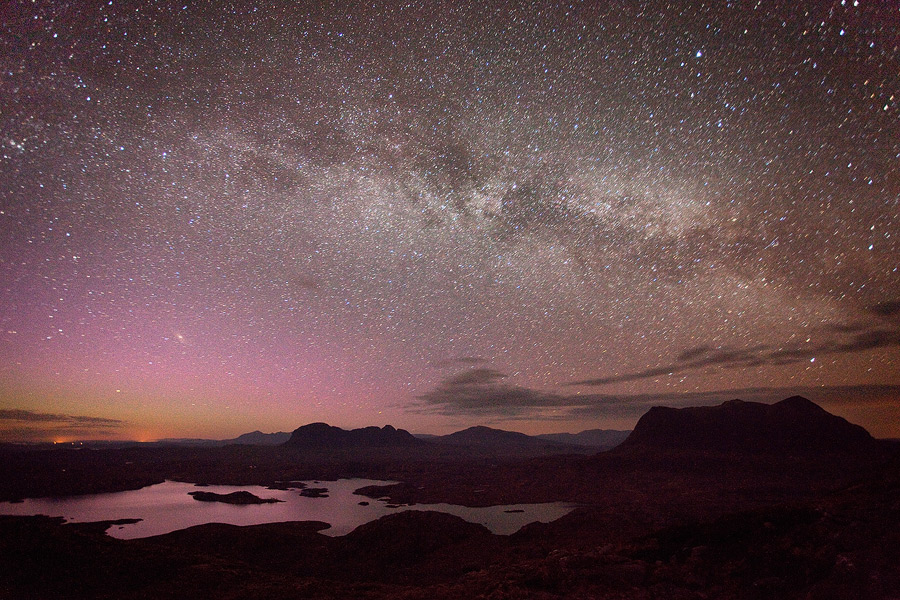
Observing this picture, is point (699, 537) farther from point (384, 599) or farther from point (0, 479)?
point (0, 479)

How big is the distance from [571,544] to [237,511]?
56.0 meters

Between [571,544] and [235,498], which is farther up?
[571,544]

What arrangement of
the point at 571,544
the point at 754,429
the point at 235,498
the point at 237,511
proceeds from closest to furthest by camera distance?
1. the point at 571,544
2. the point at 237,511
3. the point at 235,498
4. the point at 754,429

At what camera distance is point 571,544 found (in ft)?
110

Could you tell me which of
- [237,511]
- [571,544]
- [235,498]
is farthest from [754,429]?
[235,498]

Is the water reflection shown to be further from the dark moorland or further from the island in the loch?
the dark moorland

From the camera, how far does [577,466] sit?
92750 millimetres

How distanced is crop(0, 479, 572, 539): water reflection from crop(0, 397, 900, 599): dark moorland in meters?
5.55

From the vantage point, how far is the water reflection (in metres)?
54.8

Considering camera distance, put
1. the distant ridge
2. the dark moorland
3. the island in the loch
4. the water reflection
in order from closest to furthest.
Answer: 1. the dark moorland
2. the water reflection
3. the island in the loch
4. the distant ridge

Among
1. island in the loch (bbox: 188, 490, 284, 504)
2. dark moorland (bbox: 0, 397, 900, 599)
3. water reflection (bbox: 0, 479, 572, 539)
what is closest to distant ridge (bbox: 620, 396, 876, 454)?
dark moorland (bbox: 0, 397, 900, 599)

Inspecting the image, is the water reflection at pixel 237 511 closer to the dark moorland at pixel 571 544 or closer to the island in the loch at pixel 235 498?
the island in the loch at pixel 235 498

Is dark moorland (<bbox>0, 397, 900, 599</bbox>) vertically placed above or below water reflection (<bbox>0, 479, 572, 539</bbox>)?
above

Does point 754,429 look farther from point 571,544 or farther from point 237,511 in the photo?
point 237,511
